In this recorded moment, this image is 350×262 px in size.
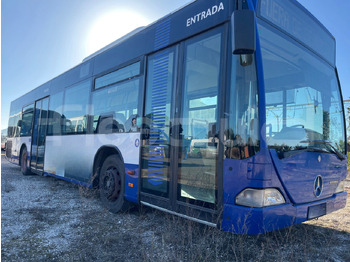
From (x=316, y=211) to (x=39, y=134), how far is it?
8.19 m

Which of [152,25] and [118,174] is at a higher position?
[152,25]

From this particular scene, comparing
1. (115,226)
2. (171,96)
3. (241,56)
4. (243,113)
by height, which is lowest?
(115,226)

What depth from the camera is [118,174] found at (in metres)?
5.12

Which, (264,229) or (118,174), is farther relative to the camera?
(118,174)

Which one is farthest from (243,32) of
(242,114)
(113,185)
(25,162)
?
(25,162)

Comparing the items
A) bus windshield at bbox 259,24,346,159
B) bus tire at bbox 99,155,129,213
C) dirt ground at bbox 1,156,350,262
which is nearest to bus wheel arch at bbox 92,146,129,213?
bus tire at bbox 99,155,129,213

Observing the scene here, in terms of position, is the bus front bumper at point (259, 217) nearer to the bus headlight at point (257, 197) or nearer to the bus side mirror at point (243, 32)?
the bus headlight at point (257, 197)

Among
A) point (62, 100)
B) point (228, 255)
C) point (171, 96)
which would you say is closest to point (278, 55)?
point (171, 96)

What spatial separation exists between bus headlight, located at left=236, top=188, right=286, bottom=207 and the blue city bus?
1 centimetres

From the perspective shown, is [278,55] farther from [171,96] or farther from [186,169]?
[186,169]

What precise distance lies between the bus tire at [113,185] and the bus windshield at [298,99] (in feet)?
9.19

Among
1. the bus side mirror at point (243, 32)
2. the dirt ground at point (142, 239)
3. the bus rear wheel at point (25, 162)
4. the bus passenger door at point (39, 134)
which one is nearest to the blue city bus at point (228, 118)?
the bus side mirror at point (243, 32)

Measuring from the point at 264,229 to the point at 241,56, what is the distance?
75.4 inches

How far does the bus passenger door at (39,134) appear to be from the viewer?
8.56m
